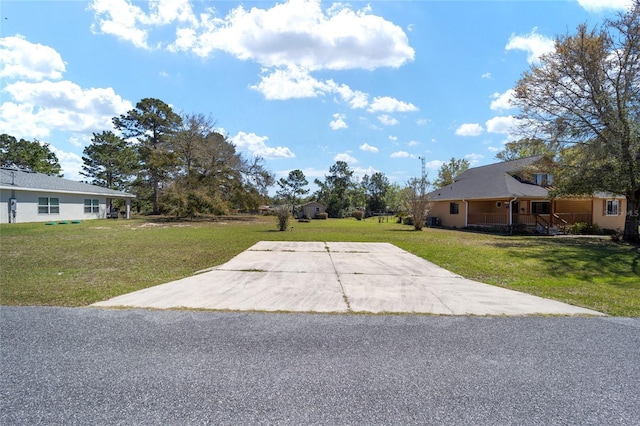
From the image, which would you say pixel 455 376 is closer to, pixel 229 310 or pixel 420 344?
pixel 420 344

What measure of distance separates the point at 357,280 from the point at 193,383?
4918 mm

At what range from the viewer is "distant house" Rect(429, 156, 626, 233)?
21.5 m

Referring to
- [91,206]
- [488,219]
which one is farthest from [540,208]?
[91,206]

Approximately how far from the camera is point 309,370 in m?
3.05

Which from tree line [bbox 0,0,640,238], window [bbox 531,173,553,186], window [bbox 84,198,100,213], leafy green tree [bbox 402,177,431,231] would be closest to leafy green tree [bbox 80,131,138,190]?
tree line [bbox 0,0,640,238]

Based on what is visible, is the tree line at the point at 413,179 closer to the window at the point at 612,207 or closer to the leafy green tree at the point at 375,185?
the leafy green tree at the point at 375,185

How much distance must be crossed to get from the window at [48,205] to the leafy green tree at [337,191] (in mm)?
35000

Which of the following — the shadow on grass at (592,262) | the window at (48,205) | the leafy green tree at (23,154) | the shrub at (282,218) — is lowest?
the shadow on grass at (592,262)

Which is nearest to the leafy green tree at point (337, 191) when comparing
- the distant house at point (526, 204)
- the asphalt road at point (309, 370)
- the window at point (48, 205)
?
the distant house at point (526, 204)

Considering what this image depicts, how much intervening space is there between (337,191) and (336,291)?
5196 centimetres

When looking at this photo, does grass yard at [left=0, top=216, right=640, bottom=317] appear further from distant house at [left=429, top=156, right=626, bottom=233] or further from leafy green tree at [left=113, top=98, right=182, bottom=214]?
leafy green tree at [left=113, top=98, right=182, bottom=214]

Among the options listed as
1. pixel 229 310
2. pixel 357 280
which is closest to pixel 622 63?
pixel 357 280

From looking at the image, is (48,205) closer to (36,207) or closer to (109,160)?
(36,207)

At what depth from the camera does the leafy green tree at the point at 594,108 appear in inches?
587
